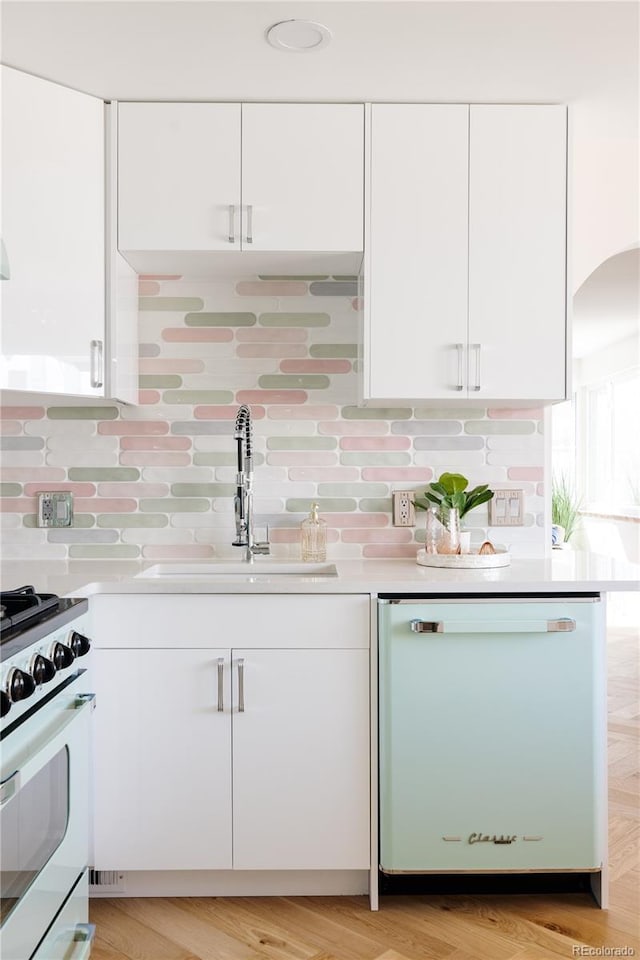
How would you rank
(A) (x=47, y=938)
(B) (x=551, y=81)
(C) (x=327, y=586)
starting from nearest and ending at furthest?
1. (A) (x=47, y=938)
2. (C) (x=327, y=586)
3. (B) (x=551, y=81)

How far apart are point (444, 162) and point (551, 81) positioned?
376 millimetres

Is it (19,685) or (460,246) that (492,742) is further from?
(460,246)

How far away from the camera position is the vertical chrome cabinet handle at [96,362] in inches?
91.2

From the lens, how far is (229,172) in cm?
232

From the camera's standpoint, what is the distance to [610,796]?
276 centimetres

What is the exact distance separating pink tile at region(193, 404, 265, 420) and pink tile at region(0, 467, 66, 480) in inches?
20.5

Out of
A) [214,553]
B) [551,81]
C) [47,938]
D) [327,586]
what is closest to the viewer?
[47,938]

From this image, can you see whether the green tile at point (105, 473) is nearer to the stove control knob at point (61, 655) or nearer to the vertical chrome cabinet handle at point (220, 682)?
the vertical chrome cabinet handle at point (220, 682)

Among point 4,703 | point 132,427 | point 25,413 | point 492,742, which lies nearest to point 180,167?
point 132,427

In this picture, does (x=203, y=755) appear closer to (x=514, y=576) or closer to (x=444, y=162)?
(x=514, y=576)

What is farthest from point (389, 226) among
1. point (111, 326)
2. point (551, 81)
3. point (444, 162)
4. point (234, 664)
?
point (234, 664)

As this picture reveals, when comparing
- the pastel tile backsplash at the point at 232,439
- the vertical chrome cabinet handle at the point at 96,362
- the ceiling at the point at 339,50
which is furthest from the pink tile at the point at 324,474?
the ceiling at the point at 339,50

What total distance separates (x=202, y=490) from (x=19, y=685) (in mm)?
1320

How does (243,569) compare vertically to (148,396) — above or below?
below
